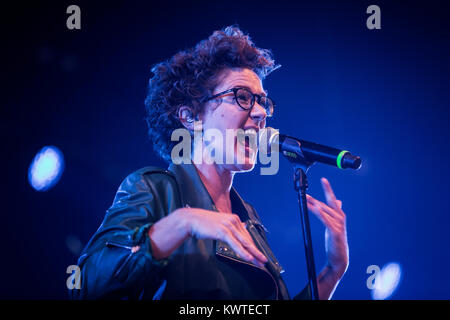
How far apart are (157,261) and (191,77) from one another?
1.28 meters

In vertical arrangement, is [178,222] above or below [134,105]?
below

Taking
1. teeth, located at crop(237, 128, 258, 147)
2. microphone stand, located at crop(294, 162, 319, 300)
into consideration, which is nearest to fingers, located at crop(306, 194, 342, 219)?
microphone stand, located at crop(294, 162, 319, 300)

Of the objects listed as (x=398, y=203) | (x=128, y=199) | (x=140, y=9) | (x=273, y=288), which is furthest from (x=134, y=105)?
(x=398, y=203)

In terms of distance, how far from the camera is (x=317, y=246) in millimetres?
3355

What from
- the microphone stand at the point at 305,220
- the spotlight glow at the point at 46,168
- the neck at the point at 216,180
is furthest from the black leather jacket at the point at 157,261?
the spotlight glow at the point at 46,168

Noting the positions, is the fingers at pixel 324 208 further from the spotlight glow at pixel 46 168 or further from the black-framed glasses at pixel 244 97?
the spotlight glow at pixel 46 168

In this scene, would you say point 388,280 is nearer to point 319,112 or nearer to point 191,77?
point 319,112

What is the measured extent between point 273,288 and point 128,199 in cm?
80

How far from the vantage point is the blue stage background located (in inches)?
109

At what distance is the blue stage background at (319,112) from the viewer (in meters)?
2.76

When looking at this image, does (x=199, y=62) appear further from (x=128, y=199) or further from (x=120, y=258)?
(x=120, y=258)

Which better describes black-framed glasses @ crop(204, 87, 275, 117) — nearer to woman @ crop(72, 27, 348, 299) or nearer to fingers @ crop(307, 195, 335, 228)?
woman @ crop(72, 27, 348, 299)

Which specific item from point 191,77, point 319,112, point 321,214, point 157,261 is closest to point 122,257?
point 157,261

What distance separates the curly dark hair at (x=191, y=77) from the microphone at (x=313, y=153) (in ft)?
1.97
